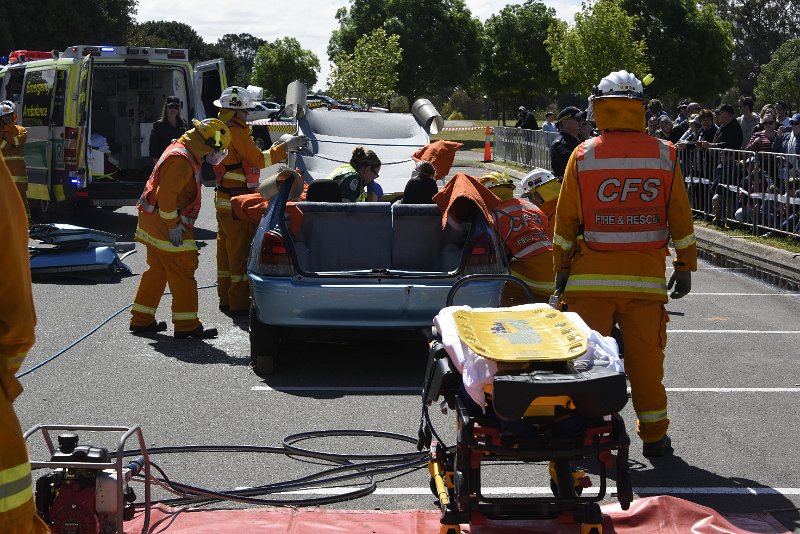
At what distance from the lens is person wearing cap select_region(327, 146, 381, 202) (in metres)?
9.55

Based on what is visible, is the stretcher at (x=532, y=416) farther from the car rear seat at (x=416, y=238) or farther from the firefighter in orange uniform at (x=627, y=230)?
the car rear seat at (x=416, y=238)

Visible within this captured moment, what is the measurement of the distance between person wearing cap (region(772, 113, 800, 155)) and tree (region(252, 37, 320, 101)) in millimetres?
64778

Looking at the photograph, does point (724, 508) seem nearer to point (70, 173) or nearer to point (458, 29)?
point (70, 173)

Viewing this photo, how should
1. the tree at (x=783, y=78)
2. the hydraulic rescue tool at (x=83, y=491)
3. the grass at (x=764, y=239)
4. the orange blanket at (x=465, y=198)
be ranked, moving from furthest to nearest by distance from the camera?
the tree at (x=783, y=78) → the grass at (x=764, y=239) → the orange blanket at (x=465, y=198) → the hydraulic rescue tool at (x=83, y=491)

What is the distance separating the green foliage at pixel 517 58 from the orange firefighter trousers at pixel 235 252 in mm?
50309

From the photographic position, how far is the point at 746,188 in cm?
1548

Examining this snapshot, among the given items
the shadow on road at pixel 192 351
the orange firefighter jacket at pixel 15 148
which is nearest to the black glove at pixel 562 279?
the shadow on road at pixel 192 351

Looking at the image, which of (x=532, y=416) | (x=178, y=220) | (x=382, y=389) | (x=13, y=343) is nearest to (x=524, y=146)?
(x=178, y=220)

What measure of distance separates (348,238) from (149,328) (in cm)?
206

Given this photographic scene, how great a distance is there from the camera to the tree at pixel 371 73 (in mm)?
49625

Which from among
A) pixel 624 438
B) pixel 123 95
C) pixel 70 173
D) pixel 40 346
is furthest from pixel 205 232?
pixel 624 438

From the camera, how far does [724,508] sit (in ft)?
17.7

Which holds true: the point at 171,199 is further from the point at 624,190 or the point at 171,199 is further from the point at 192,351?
the point at 624,190

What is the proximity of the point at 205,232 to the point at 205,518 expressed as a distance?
39.5 feet
